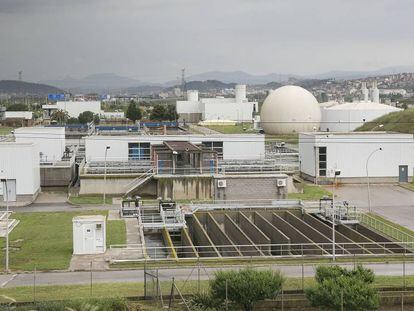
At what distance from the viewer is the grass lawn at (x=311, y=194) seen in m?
47.0

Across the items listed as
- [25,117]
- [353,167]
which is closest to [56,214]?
[353,167]

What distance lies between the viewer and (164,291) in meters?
21.2

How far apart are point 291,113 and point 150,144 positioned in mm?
45790

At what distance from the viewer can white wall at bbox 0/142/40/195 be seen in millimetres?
43781

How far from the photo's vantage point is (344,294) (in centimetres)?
1852

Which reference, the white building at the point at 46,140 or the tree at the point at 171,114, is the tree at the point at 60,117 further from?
the white building at the point at 46,140

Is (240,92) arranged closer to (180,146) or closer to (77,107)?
(77,107)

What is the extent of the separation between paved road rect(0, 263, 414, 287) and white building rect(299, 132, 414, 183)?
2816cm

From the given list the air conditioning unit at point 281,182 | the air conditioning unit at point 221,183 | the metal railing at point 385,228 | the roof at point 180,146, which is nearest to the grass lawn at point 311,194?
the air conditioning unit at point 281,182

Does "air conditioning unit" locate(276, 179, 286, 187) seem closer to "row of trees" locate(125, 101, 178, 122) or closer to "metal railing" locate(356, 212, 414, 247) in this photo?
"metal railing" locate(356, 212, 414, 247)

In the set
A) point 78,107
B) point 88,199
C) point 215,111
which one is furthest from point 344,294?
point 78,107

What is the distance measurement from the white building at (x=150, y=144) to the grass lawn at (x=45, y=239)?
568 inches

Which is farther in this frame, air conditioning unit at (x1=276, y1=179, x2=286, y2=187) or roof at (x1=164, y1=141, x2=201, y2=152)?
roof at (x1=164, y1=141, x2=201, y2=152)

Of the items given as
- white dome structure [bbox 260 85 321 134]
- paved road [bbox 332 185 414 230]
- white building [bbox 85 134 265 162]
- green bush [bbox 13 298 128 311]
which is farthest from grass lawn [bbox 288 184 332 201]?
white dome structure [bbox 260 85 321 134]
